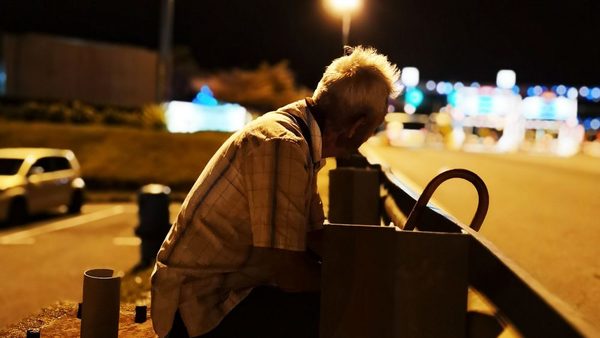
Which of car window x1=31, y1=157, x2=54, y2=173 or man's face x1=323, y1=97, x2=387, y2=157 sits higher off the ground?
man's face x1=323, y1=97, x2=387, y2=157

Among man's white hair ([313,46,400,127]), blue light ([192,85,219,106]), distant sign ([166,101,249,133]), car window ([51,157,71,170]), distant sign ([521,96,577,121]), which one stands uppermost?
distant sign ([521,96,577,121])

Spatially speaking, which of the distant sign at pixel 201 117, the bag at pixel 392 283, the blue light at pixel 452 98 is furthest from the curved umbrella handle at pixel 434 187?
the blue light at pixel 452 98

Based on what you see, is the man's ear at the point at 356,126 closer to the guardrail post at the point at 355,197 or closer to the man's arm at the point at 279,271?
the man's arm at the point at 279,271

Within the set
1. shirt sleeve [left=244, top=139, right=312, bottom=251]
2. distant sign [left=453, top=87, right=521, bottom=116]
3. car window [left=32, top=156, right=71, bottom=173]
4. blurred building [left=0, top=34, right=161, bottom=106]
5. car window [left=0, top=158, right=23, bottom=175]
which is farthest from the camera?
distant sign [left=453, top=87, right=521, bottom=116]

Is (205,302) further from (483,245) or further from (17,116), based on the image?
(17,116)

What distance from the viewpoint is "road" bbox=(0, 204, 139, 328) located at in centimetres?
910

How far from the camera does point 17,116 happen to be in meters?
30.8

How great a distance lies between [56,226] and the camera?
1670 cm

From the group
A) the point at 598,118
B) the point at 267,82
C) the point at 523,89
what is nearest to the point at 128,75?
the point at 267,82

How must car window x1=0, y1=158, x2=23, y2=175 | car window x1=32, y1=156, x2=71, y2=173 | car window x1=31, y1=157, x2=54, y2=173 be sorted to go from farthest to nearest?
car window x1=32, y1=156, x2=71, y2=173, car window x1=31, y1=157, x2=54, y2=173, car window x1=0, y1=158, x2=23, y2=175

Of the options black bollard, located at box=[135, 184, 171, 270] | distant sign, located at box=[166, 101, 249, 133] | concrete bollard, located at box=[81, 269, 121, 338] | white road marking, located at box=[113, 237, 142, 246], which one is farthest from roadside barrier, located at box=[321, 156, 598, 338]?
distant sign, located at box=[166, 101, 249, 133]

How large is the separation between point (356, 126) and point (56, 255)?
1023cm

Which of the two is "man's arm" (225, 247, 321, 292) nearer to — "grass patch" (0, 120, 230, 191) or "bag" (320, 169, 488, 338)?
"bag" (320, 169, 488, 338)

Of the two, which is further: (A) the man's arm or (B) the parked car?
(B) the parked car
